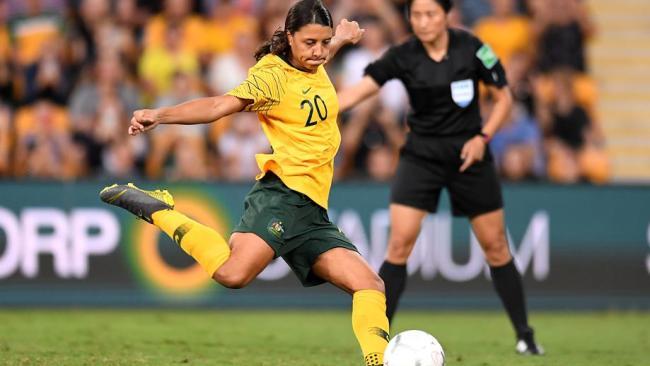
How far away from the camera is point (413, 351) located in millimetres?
6359

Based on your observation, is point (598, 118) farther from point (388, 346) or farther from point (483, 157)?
point (388, 346)

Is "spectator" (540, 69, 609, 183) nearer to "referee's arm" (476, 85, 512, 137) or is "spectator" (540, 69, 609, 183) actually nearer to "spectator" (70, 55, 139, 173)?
"spectator" (70, 55, 139, 173)

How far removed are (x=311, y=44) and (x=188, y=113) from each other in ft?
2.72

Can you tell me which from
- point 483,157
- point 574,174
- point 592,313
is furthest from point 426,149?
point 574,174

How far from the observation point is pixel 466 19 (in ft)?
49.4

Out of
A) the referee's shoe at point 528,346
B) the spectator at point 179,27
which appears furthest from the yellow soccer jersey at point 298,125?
the spectator at point 179,27

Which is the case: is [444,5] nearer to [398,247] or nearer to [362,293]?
[398,247]

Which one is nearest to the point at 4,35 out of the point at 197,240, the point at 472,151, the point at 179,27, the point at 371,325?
the point at 179,27

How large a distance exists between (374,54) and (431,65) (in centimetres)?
586

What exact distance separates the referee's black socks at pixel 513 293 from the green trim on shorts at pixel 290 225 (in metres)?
2.11

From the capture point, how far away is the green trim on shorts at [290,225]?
21.9 ft

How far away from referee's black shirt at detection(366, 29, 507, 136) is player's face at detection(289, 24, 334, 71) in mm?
1809

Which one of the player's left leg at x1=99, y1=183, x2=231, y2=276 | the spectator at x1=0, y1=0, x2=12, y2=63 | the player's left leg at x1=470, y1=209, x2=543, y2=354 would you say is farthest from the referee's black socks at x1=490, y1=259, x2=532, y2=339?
the spectator at x1=0, y1=0, x2=12, y2=63

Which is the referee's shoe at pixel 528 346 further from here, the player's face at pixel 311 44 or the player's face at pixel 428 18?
the player's face at pixel 311 44
